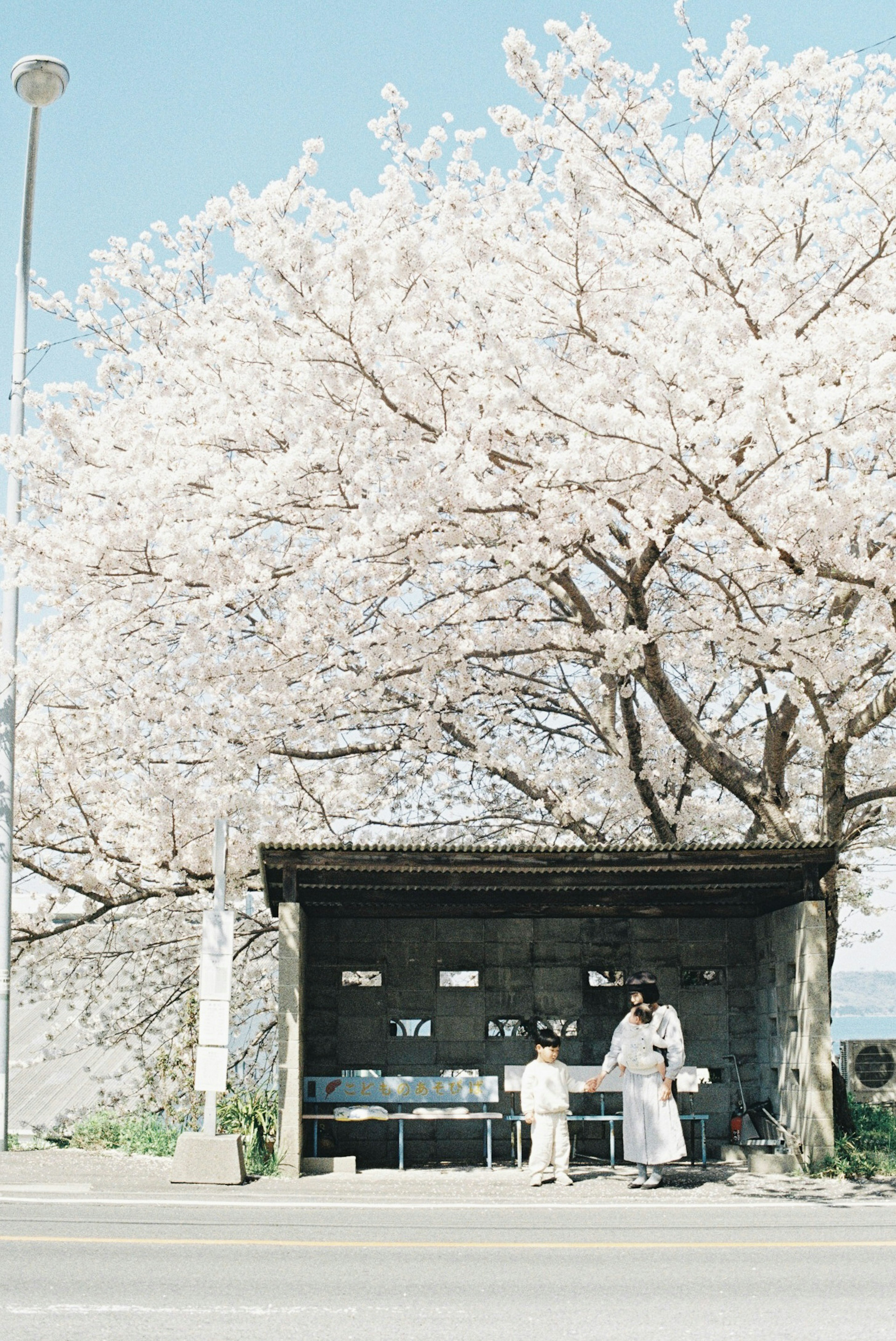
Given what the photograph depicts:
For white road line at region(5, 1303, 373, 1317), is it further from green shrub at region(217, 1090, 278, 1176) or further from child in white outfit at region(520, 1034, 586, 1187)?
green shrub at region(217, 1090, 278, 1176)

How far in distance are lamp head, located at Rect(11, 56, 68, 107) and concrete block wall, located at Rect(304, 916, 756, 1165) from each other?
9108 mm

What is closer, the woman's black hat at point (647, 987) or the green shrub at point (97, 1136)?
the woman's black hat at point (647, 987)

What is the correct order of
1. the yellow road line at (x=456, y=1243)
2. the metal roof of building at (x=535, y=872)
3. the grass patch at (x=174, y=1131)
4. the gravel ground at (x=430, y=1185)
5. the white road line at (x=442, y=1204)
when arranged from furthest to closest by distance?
the grass patch at (x=174, y=1131), the metal roof of building at (x=535, y=872), the gravel ground at (x=430, y=1185), the white road line at (x=442, y=1204), the yellow road line at (x=456, y=1243)

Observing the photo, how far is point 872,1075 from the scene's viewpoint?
62.1 ft

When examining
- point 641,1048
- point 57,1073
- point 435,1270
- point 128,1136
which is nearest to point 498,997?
point 641,1048

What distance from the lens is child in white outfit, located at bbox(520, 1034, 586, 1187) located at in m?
12.3

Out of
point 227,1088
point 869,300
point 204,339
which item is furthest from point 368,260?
point 227,1088

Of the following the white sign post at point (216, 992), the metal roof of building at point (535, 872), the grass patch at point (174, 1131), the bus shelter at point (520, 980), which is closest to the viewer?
the white sign post at point (216, 992)

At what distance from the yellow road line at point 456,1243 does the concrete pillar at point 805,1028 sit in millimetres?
3929

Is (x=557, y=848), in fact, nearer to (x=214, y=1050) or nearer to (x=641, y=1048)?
(x=641, y=1048)

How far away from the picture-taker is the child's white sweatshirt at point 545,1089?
1232cm

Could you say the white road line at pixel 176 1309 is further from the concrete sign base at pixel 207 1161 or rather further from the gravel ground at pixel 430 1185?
the concrete sign base at pixel 207 1161

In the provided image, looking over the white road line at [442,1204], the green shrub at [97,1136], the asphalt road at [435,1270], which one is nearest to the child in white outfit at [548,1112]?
the white road line at [442,1204]

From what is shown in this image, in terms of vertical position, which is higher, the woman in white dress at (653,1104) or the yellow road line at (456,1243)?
the woman in white dress at (653,1104)
